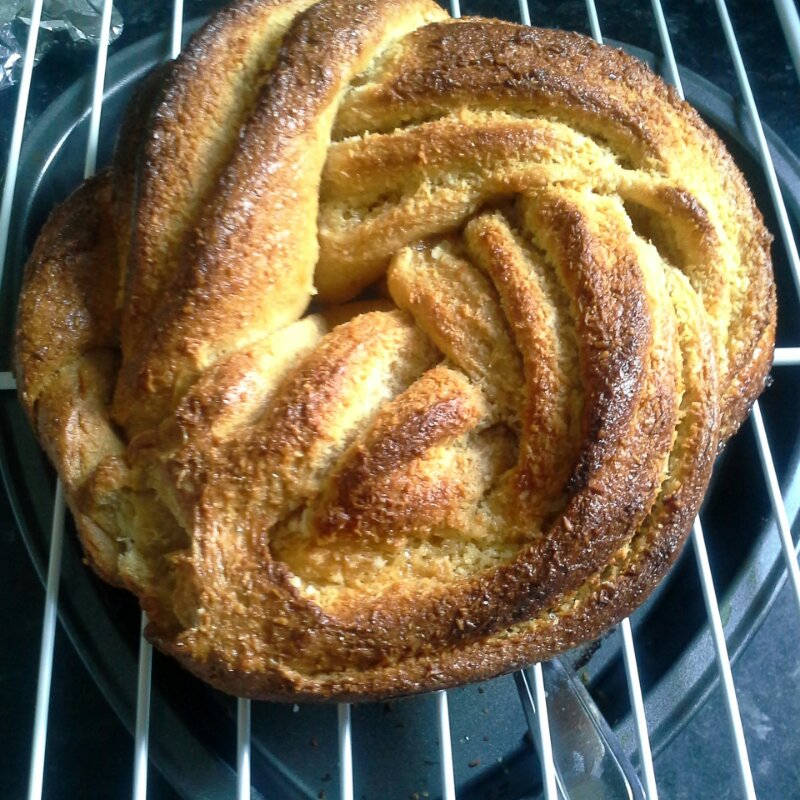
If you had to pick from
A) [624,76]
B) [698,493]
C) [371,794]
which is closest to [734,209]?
[624,76]

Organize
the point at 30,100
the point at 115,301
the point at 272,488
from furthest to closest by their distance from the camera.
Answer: the point at 30,100 → the point at 115,301 → the point at 272,488

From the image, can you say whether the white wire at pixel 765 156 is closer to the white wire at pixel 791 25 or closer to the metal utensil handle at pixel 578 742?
the white wire at pixel 791 25

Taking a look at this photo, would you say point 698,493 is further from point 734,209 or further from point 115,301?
point 115,301

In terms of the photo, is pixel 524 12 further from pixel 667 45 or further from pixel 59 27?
pixel 59 27

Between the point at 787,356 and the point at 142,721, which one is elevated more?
the point at 787,356

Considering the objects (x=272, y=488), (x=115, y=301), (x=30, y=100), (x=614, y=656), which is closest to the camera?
(x=272, y=488)

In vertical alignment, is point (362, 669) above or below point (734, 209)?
below

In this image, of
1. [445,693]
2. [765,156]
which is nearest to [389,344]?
[445,693]
